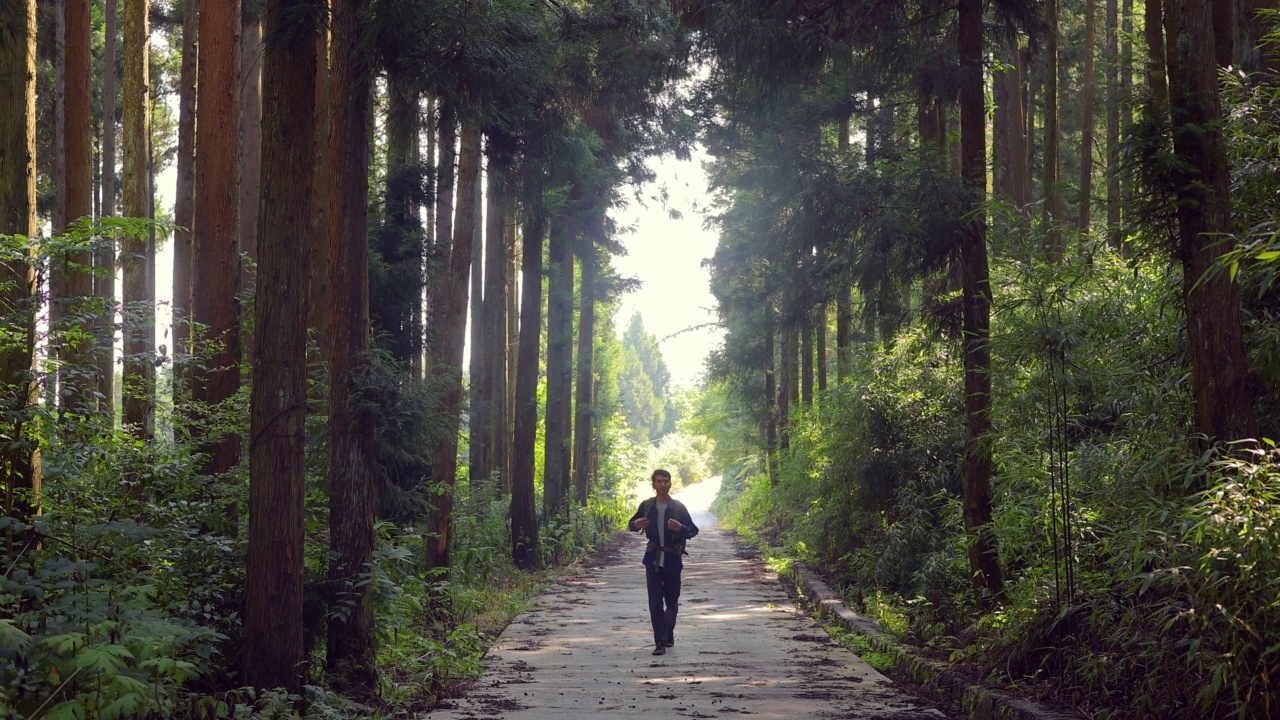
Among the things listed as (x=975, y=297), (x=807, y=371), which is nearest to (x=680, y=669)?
(x=975, y=297)

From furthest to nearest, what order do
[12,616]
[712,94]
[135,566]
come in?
[712,94] → [135,566] → [12,616]

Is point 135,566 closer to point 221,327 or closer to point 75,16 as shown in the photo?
point 221,327

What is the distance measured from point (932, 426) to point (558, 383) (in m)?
11.3

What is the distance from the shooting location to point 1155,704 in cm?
569

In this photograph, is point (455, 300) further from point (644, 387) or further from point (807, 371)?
point (644, 387)

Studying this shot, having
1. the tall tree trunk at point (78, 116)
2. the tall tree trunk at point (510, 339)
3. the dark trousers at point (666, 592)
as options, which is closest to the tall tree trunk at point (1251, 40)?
the dark trousers at point (666, 592)

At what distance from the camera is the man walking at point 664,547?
1143 cm

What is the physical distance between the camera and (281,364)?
24.5ft

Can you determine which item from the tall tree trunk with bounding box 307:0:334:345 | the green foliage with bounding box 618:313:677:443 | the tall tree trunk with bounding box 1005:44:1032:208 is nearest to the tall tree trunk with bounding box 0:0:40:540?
the tall tree trunk with bounding box 307:0:334:345

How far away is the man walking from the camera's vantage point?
450 inches

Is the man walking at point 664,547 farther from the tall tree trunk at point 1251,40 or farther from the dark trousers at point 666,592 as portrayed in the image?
the tall tree trunk at point 1251,40

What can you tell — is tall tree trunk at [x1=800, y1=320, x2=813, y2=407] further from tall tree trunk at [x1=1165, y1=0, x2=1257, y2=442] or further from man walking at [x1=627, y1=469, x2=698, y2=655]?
tall tree trunk at [x1=1165, y1=0, x2=1257, y2=442]

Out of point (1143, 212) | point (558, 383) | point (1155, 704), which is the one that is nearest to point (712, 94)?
point (558, 383)

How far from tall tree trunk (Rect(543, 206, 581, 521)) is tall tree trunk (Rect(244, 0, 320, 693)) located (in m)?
16.2
